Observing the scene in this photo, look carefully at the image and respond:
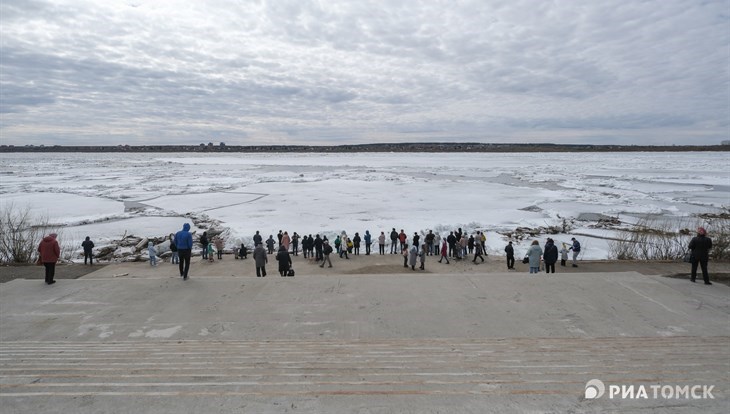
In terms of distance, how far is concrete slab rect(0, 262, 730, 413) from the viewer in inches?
158

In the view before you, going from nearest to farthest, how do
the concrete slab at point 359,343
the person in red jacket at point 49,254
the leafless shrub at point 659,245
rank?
the concrete slab at point 359,343 → the person in red jacket at point 49,254 → the leafless shrub at point 659,245

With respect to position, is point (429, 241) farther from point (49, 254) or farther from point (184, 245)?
point (49, 254)

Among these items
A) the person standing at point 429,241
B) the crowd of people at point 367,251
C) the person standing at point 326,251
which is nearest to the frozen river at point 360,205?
the crowd of people at point 367,251

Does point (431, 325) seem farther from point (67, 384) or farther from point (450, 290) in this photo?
point (67, 384)

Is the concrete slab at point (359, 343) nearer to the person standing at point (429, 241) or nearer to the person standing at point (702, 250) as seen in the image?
the person standing at point (702, 250)

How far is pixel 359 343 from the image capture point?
5387mm

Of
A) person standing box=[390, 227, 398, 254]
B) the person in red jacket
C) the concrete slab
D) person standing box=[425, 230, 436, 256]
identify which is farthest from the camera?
person standing box=[390, 227, 398, 254]

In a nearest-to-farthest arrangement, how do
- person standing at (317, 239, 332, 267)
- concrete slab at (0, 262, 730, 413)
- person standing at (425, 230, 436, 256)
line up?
concrete slab at (0, 262, 730, 413) → person standing at (317, 239, 332, 267) → person standing at (425, 230, 436, 256)

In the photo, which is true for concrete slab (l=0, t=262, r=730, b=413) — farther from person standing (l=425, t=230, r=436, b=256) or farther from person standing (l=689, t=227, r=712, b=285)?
person standing (l=425, t=230, r=436, b=256)

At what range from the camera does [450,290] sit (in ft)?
25.2

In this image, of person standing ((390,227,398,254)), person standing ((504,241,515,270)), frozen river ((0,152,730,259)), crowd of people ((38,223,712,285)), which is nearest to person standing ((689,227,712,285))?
crowd of people ((38,223,712,285))

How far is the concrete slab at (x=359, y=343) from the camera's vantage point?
402 centimetres

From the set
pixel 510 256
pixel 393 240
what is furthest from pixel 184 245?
pixel 393 240

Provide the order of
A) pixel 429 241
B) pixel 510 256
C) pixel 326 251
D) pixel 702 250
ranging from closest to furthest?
pixel 702 250 → pixel 510 256 → pixel 326 251 → pixel 429 241
